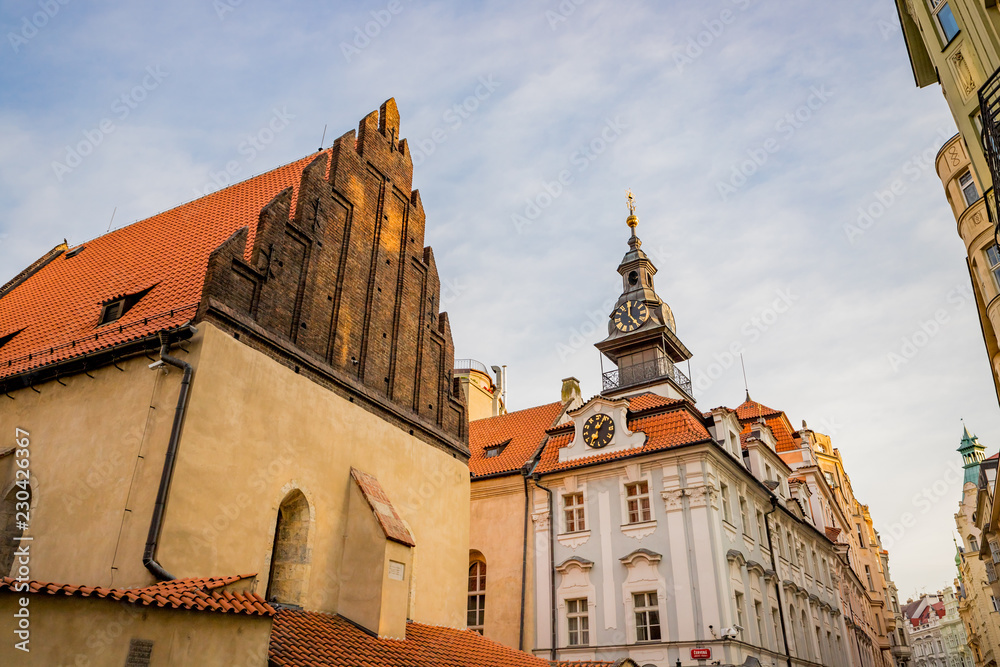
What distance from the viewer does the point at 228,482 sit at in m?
10.9

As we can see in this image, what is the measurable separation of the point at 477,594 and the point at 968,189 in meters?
19.5

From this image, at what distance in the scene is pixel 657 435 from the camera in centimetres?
2177

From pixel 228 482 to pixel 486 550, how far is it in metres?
14.0

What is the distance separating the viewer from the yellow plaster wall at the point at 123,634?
22.1 ft

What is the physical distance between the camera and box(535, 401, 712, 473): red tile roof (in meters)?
21.0

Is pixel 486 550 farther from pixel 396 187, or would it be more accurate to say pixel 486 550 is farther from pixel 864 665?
pixel 864 665

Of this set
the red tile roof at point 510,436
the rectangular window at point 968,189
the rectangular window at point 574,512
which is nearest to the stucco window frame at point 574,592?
the rectangular window at point 574,512

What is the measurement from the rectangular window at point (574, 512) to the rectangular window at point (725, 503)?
425cm

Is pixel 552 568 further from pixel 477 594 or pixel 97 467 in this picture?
pixel 97 467

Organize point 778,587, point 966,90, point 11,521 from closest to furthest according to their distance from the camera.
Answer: point 11,521, point 966,90, point 778,587

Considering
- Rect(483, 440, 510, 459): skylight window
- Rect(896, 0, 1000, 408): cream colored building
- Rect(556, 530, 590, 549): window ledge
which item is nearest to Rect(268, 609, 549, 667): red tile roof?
Rect(556, 530, 590, 549): window ledge

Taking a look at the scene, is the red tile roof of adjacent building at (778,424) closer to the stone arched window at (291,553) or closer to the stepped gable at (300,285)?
the stepped gable at (300,285)

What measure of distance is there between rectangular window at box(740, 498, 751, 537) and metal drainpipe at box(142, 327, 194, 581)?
17.7m

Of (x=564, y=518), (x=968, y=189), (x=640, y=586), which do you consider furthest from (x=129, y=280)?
(x=968, y=189)
